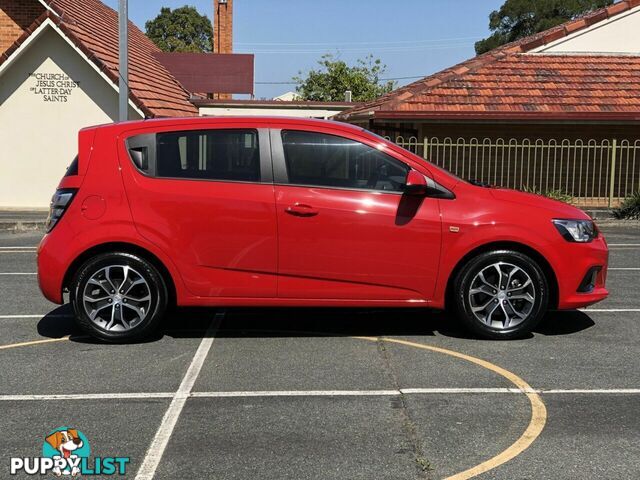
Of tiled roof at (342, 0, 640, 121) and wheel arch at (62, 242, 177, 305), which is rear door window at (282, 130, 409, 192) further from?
tiled roof at (342, 0, 640, 121)

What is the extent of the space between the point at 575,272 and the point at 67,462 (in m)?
4.03

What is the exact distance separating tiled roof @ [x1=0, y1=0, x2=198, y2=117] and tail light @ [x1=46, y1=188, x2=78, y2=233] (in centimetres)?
1196

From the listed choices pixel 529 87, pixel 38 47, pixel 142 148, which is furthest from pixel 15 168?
pixel 142 148

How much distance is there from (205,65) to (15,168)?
1037 cm

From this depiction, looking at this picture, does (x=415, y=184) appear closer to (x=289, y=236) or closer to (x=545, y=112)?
(x=289, y=236)

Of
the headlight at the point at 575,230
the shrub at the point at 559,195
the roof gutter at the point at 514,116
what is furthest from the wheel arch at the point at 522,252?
the shrub at the point at 559,195

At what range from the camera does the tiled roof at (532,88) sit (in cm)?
1617

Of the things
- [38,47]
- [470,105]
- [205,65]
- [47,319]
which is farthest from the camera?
[205,65]

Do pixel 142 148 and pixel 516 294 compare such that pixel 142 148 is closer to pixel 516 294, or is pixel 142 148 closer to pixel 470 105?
pixel 516 294

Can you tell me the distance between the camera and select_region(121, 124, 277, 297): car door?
5.84 meters

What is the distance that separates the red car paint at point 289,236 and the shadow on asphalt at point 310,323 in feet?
1.62

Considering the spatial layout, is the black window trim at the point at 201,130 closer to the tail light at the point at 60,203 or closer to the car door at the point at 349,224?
the car door at the point at 349,224

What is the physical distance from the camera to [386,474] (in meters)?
3.64

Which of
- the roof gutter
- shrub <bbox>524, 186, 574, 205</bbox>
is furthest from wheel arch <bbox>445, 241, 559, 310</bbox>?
shrub <bbox>524, 186, 574, 205</bbox>
